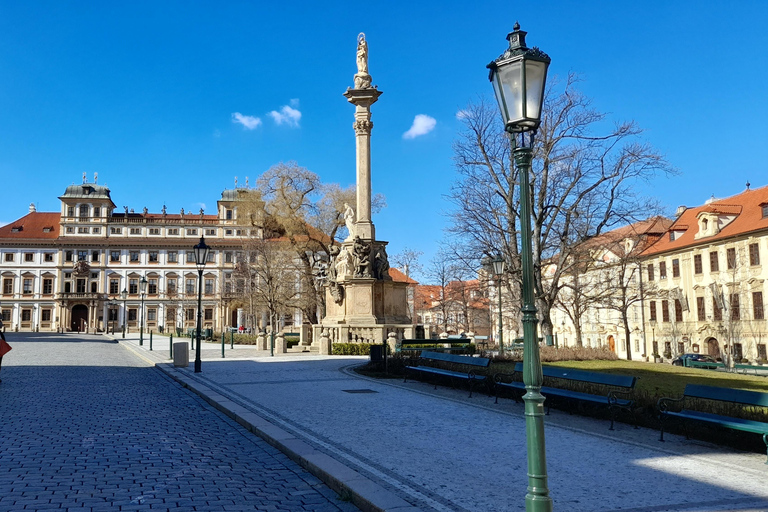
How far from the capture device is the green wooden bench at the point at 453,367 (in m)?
14.0

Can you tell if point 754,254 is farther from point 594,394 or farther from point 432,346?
point 594,394

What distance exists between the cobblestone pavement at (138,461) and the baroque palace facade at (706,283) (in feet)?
111

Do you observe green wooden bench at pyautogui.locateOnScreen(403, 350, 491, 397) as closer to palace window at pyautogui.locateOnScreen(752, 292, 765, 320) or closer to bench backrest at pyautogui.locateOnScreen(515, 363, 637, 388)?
bench backrest at pyautogui.locateOnScreen(515, 363, 637, 388)

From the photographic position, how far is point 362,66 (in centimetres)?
Answer: 3006

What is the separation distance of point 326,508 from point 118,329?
319 ft

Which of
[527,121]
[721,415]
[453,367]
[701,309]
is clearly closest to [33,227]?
[701,309]

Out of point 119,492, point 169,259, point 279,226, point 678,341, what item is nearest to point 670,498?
point 119,492

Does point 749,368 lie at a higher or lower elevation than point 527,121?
lower

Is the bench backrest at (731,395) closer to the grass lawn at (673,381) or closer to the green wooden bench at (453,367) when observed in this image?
the grass lawn at (673,381)

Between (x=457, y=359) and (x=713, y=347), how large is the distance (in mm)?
41879

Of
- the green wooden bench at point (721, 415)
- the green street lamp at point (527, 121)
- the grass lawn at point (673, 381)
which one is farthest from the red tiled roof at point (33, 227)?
the green street lamp at point (527, 121)

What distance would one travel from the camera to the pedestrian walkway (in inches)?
228

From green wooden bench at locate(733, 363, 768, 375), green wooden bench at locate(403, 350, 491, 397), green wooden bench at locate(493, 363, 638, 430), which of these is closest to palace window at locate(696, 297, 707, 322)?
green wooden bench at locate(733, 363, 768, 375)

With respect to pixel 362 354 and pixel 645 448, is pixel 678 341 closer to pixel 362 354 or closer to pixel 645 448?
pixel 362 354
